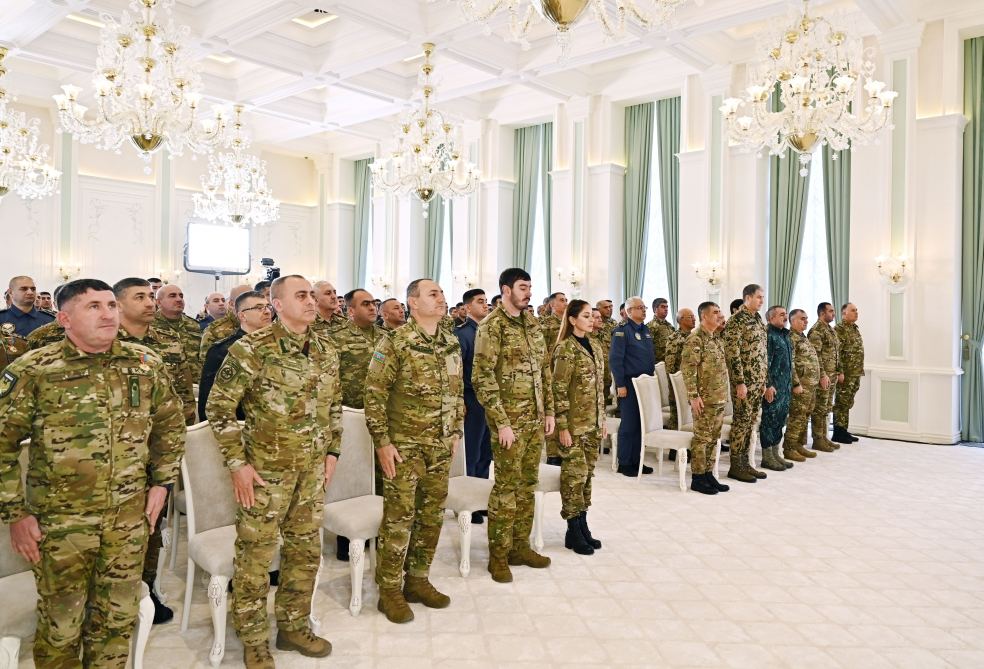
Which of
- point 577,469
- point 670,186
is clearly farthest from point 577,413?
point 670,186

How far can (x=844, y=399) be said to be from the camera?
26.3ft

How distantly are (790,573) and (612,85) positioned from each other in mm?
8422

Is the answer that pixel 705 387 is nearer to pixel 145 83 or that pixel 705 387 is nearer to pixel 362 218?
pixel 145 83

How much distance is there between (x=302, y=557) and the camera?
9.41ft

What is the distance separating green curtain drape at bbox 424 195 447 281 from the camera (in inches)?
543

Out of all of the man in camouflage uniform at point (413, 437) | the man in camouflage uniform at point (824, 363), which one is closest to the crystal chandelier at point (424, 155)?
the man in camouflage uniform at point (824, 363)

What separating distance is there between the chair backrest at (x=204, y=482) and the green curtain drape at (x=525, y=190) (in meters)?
9.18

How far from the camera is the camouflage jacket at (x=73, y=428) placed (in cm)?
217

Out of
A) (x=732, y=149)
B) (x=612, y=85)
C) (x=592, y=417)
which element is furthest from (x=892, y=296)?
(x=592, y=417)

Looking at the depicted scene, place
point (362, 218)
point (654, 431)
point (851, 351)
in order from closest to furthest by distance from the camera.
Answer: point (654, 431)
point (851, 351)
point (362, 218)

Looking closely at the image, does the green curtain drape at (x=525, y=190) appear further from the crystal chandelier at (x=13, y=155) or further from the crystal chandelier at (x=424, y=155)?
the crystal chandelier at (x=13, y=155)

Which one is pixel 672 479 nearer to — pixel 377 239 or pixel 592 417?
pixel 592 417

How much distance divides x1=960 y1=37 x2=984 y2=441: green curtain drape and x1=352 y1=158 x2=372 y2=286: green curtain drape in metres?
10.7

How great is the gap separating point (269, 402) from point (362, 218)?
13.0 meters
